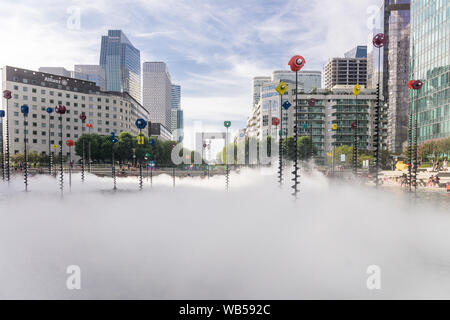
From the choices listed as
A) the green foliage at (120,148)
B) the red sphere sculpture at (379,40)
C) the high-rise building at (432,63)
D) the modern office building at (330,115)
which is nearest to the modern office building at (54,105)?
the green foliage at (120,148)

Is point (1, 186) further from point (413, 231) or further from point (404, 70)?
point (404, 70)

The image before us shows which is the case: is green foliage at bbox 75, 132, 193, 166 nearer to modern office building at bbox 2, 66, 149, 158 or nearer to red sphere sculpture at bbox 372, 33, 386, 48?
modern office building at bbox 2, 66, 149, 158

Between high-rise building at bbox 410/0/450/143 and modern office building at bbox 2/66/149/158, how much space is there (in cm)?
12966

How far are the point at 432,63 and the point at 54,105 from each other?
→ 502ft

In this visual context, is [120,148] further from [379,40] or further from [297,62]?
[379,40]

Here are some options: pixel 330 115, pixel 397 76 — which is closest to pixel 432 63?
pixel 330 115

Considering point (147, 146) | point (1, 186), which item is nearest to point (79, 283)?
point (1, 186)

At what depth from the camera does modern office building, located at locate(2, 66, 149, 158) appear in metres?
108

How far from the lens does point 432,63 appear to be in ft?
235

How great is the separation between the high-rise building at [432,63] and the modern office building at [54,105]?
425 ft

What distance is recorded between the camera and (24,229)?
1201 centimetres

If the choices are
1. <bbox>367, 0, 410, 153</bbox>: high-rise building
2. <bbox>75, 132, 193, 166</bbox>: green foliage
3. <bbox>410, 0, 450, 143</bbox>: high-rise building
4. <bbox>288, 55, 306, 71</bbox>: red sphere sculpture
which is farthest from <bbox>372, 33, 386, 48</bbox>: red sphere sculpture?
<bbox>367, 0, 410, 153</bbox>: high-rise building

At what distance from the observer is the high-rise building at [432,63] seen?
2648 inches

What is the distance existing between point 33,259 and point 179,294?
6.26 meters
